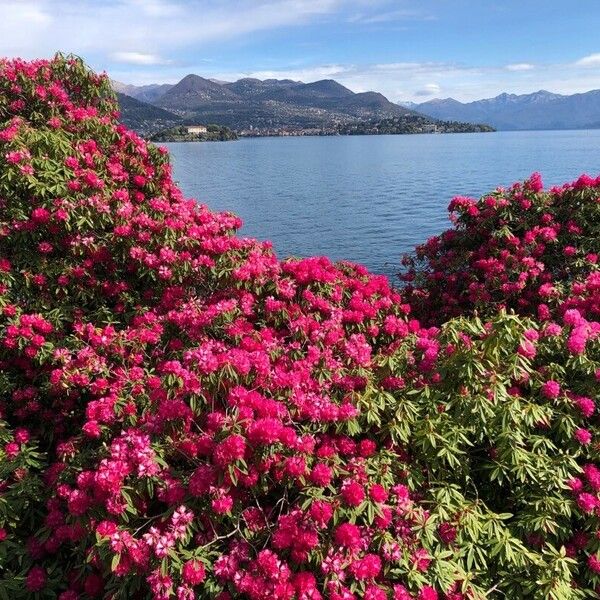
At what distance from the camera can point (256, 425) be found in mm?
4031

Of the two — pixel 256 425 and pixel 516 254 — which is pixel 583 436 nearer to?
pixel 256 425

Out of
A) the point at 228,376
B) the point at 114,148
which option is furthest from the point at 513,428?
the point at 114,148

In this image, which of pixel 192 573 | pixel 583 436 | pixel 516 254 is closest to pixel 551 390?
pixel 583 436

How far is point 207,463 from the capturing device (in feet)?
13.9

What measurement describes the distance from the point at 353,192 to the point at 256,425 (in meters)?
→ 47.8

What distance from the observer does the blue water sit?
105 ft

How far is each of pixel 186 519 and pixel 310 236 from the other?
101 ft

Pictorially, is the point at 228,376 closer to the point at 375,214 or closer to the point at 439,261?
the point at 439,261

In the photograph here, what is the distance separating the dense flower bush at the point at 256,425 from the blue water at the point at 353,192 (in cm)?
560

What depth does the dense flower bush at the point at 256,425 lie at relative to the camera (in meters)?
3.99

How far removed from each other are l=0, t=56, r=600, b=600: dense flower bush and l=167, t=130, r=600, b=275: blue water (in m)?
5.60

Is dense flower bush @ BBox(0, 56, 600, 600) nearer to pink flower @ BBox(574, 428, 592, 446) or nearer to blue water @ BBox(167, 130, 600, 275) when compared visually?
pink flower @ BBox(574, 428, 592, 446)

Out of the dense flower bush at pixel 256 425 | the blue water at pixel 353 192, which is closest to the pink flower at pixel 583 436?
the dense flower bush at pixel 256 425

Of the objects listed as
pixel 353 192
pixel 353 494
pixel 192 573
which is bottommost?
pixel 353 192
